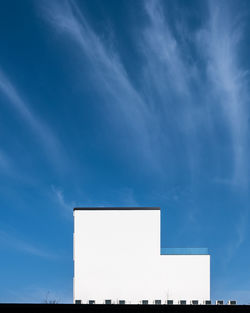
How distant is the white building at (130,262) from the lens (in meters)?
30.5

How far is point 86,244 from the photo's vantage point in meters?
31.2

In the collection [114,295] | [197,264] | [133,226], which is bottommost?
[114,295]

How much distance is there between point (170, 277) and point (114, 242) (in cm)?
537

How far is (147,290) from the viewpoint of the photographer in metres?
30.4

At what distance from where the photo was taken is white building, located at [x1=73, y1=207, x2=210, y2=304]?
30484mm

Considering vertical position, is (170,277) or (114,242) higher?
(114,242)

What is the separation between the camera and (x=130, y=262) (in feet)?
101

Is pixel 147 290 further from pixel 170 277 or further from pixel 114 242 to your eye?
pixel 114 242
